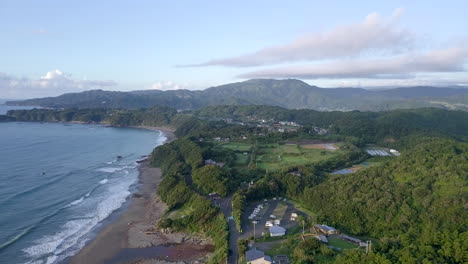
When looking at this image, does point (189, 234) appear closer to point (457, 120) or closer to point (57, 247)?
point (57, 247)

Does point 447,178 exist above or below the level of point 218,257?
above

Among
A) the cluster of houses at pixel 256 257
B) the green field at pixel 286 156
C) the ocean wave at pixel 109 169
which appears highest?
the green field at pixel 286 156

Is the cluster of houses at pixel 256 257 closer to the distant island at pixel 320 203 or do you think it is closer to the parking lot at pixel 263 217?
the distant island at pixel 320 203

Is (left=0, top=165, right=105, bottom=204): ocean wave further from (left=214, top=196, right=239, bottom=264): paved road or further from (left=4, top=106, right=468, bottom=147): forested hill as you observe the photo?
(left=4, top=106, right=468, bottom=147): forested hill

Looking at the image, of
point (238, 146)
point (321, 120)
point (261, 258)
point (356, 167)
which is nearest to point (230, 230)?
point (261, 258)

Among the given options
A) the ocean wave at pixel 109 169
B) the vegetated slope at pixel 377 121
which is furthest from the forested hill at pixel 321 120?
the ocean wave at pixel 109 169

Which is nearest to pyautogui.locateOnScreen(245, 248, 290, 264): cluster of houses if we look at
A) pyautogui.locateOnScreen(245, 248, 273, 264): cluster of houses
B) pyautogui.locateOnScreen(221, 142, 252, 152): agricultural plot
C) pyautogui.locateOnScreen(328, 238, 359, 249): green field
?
pyautogui.locateOnScreen(245, 248, 273, 264): cluster of houses

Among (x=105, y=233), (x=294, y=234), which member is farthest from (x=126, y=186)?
(x=294, y=234)
